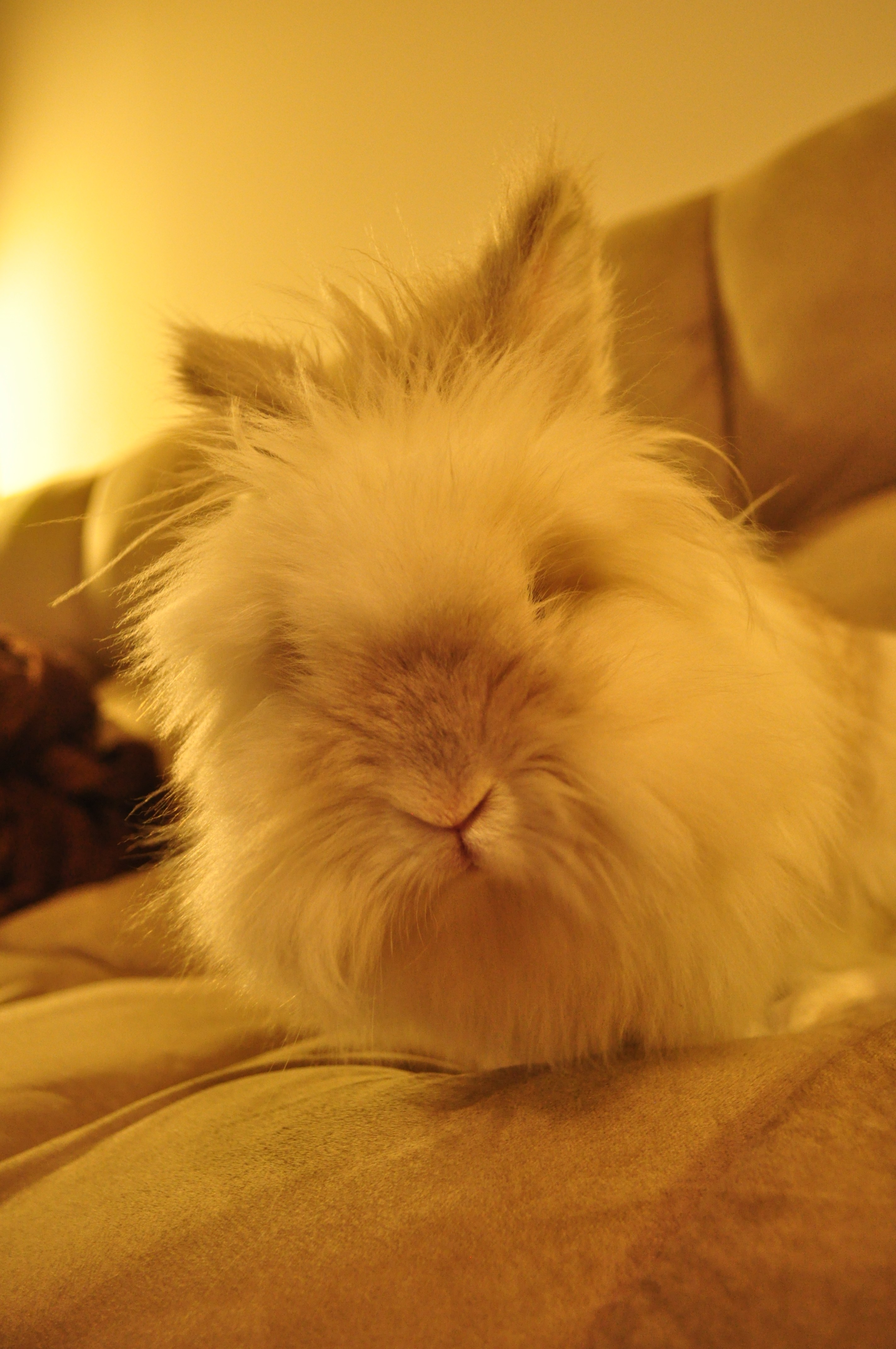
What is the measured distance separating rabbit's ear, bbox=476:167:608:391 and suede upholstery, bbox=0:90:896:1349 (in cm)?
41

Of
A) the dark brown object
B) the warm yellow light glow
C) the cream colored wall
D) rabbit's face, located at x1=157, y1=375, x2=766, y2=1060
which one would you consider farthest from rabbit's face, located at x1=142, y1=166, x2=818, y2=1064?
the warm yellow light glow

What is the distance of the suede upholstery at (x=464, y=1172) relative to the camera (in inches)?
14.0

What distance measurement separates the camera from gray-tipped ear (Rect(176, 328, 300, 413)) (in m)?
0.83

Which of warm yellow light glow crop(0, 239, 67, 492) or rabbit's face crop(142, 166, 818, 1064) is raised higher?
warm yellow light glow crop(0, 239, 67, 492)

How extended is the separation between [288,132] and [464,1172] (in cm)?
273

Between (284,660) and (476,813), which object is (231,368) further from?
(476,813)

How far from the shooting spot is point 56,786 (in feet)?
5.34

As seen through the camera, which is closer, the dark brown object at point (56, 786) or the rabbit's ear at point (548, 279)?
the rabbit's ear at point (548, 279)

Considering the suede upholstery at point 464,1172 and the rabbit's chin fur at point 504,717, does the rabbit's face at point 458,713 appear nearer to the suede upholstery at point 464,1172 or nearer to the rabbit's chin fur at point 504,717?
the rabbit's chin fur at point 504,717

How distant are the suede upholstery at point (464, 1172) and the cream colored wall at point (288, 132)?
0.53m

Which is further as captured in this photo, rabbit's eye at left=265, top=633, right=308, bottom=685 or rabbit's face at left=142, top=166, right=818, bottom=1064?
rabbit's eye at left=265, top=633, right=308, bottom=685

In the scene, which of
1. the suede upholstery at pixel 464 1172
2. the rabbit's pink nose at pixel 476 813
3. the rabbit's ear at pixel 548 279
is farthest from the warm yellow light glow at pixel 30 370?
the rabbit's pink nose at pixel 476 813

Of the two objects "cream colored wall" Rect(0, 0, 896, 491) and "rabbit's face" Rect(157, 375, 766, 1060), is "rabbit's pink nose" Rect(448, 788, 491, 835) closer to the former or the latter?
"rabbit's face" Rect(157, 375, 766, 1060)

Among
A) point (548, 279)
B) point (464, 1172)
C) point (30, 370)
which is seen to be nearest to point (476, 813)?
point (464, 1172)
